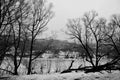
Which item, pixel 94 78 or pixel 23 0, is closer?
pixel 94 78

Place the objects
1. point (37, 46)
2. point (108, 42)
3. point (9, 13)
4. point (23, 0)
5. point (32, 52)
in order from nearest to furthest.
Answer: point (9, 13), point (23, 0), point (37, 46), point (32, 52), point (108, 42)

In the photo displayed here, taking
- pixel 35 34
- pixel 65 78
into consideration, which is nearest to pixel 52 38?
pixel 35 34

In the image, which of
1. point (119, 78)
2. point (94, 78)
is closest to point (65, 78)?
point (94, 78)

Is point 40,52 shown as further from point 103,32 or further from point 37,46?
point 103,32

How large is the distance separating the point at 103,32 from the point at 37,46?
15820mm

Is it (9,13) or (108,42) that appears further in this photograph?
(108,42)

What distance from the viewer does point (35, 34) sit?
16.2 metres

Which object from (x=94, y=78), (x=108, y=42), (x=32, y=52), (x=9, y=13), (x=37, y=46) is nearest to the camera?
(x=94, y=78)

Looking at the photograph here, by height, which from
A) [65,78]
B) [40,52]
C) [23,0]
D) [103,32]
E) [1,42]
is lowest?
[65,78]

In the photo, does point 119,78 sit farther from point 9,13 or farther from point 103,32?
point 103,32

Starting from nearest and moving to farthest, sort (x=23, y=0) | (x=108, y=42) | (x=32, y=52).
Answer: (x=23, y=0) → (x=32, y=52) → (x=108, y=42)

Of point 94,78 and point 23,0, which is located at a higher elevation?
point 23,0

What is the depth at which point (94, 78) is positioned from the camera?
8.66m

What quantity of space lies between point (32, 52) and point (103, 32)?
15978mm
